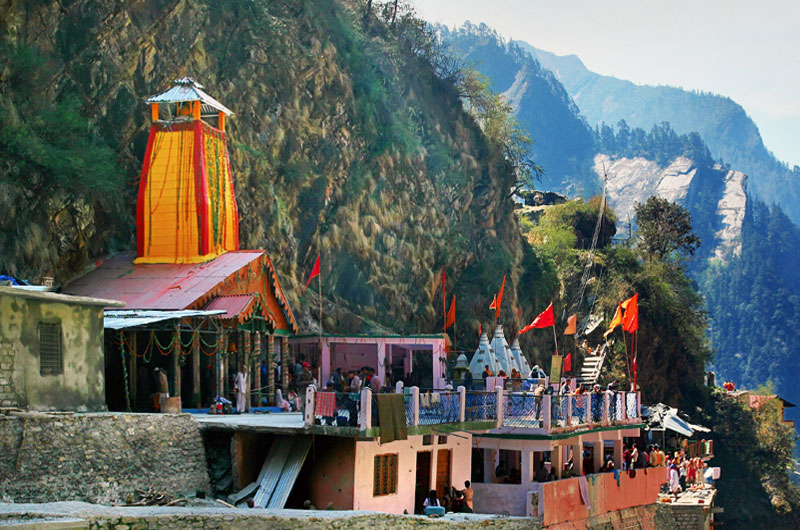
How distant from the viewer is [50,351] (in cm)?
2123

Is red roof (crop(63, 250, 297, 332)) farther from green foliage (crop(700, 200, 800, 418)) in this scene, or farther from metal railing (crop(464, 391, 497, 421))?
green foliage (crop(700, 200, 800, 418))

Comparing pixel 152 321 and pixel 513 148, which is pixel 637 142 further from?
pixel 152 321

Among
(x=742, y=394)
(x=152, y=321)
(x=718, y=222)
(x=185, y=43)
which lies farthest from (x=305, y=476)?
(x=718, y=222)

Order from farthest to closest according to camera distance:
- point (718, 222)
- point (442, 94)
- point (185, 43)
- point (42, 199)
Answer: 1. point (718, 222)
2. point (442, 94)
3. point (185, 43)
4. point (42, 199)

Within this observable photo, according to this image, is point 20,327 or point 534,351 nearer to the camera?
point 20,327

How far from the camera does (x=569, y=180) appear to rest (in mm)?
198000

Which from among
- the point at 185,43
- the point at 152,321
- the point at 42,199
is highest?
the point at 185,43

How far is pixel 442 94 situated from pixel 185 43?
19496 mm

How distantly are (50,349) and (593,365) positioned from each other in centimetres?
3651

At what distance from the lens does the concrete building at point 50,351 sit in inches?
790

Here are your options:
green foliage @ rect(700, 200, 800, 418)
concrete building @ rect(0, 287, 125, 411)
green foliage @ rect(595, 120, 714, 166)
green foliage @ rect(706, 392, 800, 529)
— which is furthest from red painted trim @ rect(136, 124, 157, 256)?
green foliage @ rect(595, 120, 714, 166)

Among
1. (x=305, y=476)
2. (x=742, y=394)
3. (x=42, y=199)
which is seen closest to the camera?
(x=305, y=476)

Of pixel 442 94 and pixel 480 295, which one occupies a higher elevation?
pixel 442 94

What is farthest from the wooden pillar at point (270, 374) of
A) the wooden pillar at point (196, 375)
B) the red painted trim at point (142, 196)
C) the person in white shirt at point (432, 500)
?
the person in white shirt at point (432, 500)
